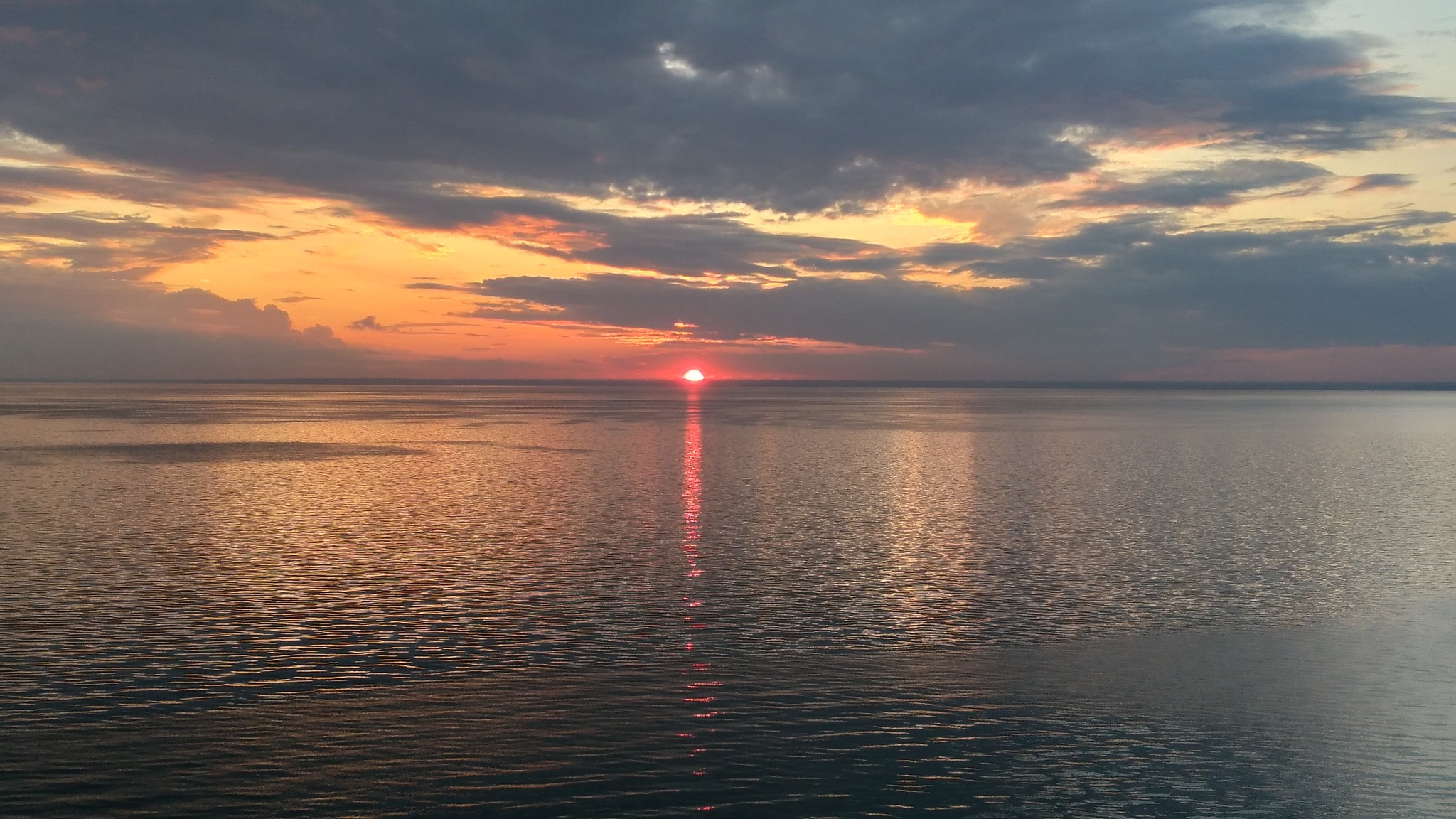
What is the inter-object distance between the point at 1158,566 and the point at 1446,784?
700 inches

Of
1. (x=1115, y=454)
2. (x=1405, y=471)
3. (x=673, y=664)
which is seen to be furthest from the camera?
(x=1115, y=454)

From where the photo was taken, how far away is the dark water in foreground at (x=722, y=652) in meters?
16.8

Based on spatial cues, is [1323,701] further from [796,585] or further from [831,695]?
[796,585]

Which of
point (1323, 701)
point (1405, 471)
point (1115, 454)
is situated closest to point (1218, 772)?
point (1323, 701)

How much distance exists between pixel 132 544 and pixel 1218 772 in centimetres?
3391

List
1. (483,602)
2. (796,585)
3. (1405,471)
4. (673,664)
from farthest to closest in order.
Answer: (1405,471) → (796,585) → (483,602) → (673,664)

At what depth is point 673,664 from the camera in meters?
23.0

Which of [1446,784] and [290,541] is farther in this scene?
[290,541]

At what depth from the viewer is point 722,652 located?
24031mm

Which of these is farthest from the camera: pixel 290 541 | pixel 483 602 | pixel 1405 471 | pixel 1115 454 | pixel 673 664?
pixel 1115 454

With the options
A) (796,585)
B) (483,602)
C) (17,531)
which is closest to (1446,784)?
(796,585)

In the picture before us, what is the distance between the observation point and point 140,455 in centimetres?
7431

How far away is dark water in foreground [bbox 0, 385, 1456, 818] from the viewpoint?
55.1 feet

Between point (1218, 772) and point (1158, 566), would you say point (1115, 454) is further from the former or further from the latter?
point (1218, 772)
